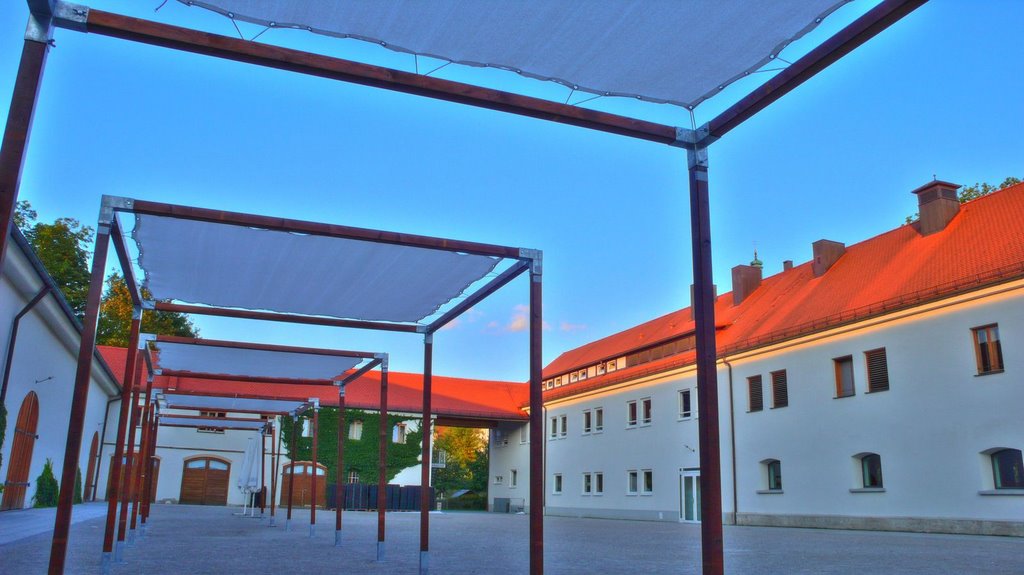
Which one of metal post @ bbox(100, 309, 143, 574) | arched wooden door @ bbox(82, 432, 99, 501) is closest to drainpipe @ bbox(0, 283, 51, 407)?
metal post @ bbox(100, 309, 143, 574)

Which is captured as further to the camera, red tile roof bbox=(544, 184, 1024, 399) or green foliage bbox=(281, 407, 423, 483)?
green foliage bbox=(281, 407, 423, 483)

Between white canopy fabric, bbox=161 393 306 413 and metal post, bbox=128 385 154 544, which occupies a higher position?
white canopy fabric, bbox=161 393 306 413

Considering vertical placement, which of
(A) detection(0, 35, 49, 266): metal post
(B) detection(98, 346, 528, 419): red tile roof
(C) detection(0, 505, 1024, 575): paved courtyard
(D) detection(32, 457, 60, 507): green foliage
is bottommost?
(C) detection(0, 505, 1024, 575): paved courtyard

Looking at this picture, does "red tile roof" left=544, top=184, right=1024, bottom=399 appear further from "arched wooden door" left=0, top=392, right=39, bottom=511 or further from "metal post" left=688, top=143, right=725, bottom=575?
"arched wooden door" left=0, top=392, right=39, bottom=511

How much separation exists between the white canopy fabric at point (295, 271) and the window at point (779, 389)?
20576mm

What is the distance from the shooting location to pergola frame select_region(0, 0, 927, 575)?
417 cm

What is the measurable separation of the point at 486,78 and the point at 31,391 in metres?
19.3

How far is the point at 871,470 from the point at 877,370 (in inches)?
115

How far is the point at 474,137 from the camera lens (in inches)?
445

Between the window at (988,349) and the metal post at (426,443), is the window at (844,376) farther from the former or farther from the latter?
the metal post at (426,443)

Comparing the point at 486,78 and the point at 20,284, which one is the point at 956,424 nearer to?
the point at 486,78

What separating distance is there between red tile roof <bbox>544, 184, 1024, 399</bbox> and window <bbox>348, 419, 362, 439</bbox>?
48.7ft

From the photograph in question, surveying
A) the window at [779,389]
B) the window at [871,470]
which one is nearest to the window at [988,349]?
the window at [871,470]

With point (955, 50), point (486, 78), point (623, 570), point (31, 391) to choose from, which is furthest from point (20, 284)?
point (955, 50)
